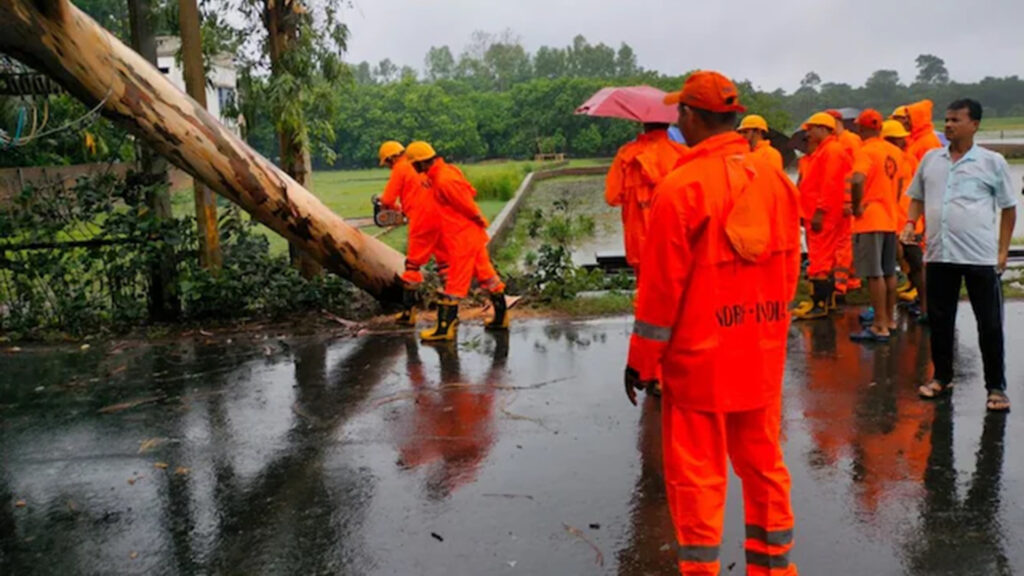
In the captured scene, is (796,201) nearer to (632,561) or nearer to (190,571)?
(632,561)

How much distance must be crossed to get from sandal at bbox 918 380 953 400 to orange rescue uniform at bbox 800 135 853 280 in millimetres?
2404

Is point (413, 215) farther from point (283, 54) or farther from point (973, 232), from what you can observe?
point (973, 232)

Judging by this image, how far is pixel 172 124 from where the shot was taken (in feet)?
23.4

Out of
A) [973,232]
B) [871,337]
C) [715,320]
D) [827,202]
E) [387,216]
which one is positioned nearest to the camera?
[715,320]

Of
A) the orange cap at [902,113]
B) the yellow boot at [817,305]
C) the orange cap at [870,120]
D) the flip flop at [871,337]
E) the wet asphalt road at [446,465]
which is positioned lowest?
the wet asphalt road at [446,465]

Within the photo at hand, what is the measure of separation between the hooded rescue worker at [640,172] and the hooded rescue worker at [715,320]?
2543 mm

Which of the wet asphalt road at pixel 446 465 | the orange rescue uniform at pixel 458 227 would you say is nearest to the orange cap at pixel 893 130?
the wet asphalt road at pixel 446 465

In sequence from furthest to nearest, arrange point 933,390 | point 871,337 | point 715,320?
point 871,337, point 933,390, point 715,320

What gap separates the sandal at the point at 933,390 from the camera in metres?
5.76

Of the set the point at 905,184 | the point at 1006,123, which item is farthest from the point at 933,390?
the point at 1006,123

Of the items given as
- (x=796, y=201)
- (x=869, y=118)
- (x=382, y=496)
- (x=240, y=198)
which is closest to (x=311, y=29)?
(x=240, y=198)

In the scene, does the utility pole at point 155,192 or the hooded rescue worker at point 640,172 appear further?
the utility pole at point 155,192

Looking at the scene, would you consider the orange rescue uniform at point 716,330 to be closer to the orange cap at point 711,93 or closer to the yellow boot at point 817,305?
the orange cap at point 711,93

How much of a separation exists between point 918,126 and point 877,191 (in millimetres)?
1899
